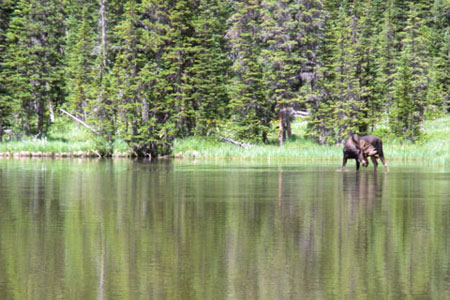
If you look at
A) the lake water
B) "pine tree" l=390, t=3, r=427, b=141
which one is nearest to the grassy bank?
"pine tree" l=390, t=3, r=427, b=141

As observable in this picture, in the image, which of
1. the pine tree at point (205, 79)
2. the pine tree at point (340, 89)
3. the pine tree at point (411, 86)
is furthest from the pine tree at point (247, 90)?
the pine tree at point (411, 86)

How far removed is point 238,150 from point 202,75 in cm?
1023

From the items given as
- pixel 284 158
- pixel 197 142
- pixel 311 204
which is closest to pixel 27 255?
pixel 311 204

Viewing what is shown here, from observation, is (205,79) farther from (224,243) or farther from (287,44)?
(224,243)

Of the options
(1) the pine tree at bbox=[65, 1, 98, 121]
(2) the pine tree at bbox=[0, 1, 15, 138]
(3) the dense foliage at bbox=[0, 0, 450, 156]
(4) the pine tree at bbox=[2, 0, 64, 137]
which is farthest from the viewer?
(1) the pine tree at bbox=[65, 1, 98, 121]

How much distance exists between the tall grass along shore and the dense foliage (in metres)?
1.33

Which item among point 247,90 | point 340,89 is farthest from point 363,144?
point 340,89

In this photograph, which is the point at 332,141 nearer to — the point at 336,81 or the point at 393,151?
the point at 336,81

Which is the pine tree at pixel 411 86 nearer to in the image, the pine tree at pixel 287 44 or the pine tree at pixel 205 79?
the pine tree at pixel 287 44

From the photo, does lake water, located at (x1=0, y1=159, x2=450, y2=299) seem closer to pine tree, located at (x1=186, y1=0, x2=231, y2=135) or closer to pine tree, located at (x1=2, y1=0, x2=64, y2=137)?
pine tree, located at (x1=186, y1=0, x2=231, y2=135)

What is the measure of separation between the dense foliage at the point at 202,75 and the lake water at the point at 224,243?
30865 mm

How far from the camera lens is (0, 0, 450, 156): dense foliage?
53.1 meters

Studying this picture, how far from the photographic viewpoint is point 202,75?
2185 inches

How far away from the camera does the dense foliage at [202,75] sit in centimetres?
5312
